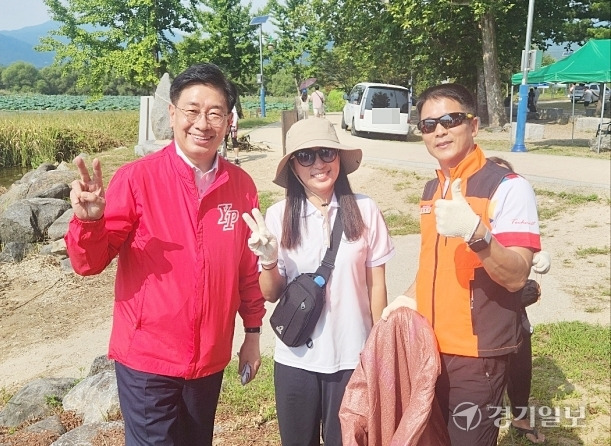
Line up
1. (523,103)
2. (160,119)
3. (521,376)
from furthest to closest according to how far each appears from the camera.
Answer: (160,119)
(523,103)
(521,376)

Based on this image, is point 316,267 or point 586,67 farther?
point 586,67

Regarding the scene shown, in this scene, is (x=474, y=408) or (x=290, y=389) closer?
(x=474, y=408)

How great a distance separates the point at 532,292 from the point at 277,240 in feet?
4.71

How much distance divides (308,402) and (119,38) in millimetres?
24920

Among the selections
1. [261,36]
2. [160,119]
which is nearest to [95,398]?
[160,119]

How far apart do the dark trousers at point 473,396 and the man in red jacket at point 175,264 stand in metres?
0.88

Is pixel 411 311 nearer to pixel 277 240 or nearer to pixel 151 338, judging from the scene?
pixel 277 240

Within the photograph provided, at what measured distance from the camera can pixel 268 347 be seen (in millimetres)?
4559

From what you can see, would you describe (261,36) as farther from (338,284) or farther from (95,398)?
(338,284)

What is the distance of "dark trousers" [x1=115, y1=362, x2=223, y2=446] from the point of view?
2.05m

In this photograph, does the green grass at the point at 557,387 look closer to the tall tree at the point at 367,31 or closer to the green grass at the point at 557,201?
the green grass at the point at 557,201

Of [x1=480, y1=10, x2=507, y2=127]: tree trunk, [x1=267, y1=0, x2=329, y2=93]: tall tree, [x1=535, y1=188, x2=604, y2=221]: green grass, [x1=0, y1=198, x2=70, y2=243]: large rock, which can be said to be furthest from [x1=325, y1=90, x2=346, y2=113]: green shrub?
[x1=535, y1=188, x2=604, y2=221]: green grass

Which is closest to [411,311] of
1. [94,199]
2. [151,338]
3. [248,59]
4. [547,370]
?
[151,338]

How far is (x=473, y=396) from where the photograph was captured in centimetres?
198
